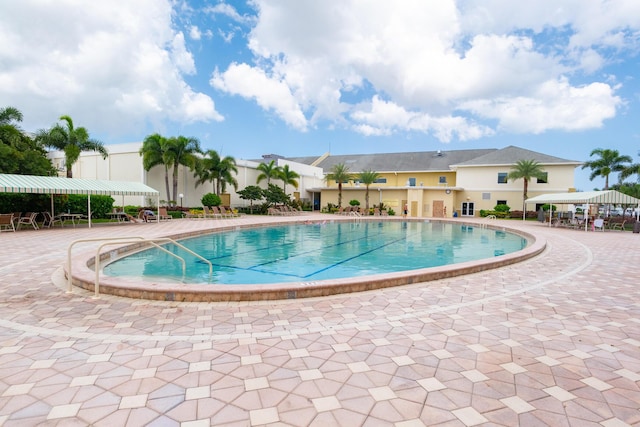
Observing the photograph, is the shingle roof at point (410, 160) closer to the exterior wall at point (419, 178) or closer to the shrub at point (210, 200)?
the exterior wall at point (419, 178)

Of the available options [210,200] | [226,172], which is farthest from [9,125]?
[226,172]

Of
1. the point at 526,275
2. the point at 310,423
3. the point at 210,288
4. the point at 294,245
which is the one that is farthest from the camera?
the point at 294,245

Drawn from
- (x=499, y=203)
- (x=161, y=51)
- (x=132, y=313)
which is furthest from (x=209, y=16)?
(x=499, y=203)

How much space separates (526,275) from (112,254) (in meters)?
10.2

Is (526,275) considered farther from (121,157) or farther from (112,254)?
(121,157)

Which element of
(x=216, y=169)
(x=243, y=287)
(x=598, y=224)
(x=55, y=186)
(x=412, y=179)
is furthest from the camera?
(x=412, y=179)

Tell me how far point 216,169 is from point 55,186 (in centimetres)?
1356

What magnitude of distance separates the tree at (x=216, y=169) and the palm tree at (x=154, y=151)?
3234 mm

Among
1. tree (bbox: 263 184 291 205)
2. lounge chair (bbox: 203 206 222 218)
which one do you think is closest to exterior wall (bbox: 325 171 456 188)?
tree (bbox: 263 184 291 205)

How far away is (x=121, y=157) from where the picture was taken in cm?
2516

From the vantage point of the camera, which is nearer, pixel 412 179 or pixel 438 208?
pixel 438 208

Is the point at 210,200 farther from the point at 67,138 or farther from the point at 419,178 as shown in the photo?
the point at 419,178

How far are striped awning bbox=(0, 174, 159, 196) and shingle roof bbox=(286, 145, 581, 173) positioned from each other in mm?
27837

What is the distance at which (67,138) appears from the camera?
20.7 metres
